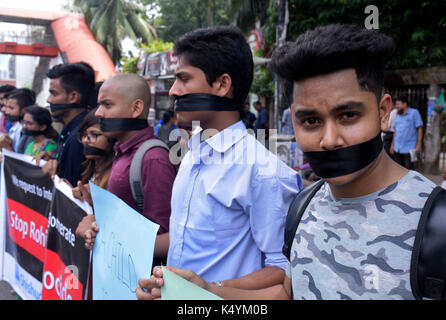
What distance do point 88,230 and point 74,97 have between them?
1674mm

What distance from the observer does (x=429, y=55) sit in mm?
10672

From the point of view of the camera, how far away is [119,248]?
225cm

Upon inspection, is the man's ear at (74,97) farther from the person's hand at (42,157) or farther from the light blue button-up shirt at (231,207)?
the light blue button-up shirt at (231,207)

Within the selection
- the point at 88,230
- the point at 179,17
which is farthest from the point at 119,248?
the point at 179,17

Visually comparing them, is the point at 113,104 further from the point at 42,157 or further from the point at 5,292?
the point at 5,292

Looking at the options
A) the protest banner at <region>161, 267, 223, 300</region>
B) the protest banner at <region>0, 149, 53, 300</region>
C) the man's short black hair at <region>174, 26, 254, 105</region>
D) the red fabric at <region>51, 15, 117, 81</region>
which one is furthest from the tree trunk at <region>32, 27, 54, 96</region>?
the protest banner at <region>161, 267, 223, 300</region>

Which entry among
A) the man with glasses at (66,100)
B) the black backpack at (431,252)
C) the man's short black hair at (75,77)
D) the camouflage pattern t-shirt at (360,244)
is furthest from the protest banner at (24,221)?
the black backpack at (431,252)

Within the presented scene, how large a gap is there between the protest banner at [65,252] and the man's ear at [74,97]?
80 cm

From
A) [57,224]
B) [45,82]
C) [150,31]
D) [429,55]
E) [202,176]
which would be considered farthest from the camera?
[150,31]

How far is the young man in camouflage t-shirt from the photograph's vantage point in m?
1.19

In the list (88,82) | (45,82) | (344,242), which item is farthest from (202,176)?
(45,82)

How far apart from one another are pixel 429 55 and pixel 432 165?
277 cm

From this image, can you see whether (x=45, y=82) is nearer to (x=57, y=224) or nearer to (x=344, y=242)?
(x=57, y=224)

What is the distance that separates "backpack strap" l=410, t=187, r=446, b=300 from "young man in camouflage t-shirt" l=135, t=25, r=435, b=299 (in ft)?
0.16
